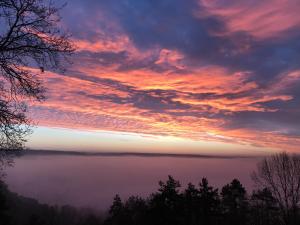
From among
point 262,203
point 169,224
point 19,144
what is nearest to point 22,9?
point 19,144

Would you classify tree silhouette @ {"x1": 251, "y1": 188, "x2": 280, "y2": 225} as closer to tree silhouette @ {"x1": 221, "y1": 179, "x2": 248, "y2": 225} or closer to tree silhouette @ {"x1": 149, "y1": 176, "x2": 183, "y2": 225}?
tree silhouette @ {"x1": 221, "y1": 179, "x2": 248, "y2": 225}

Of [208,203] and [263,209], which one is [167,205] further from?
[263,209]

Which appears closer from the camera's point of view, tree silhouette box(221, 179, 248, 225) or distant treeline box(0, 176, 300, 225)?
distant treeline box(0, 176, 300, 225)

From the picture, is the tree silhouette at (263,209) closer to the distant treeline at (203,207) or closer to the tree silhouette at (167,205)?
the distant treeline at (203,207)

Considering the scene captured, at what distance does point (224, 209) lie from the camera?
66.1 m

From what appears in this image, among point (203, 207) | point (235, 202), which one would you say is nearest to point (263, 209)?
point (235, 202)

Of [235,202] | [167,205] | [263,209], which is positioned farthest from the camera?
[235,202]

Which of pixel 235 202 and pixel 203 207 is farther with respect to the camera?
pixel 235 202

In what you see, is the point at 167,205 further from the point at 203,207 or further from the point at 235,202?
the point at 235,202

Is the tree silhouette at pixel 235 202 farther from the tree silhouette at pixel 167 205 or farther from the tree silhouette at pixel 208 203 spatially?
the tree silhouette at pixel 167 205

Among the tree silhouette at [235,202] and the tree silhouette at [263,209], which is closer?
the tree silhouette at [263,209]

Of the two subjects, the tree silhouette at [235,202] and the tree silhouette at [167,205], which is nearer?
the tree silhouette at [167,205]

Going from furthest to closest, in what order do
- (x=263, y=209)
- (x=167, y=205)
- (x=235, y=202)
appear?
1. (x=235, y=202)
2. (x=263, y=209)
3. (x=167, y=205)

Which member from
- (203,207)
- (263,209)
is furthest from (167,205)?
(263,209)
